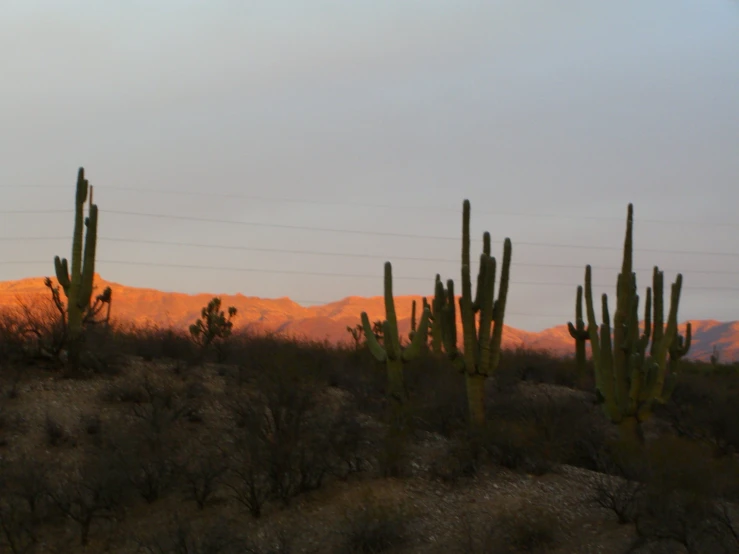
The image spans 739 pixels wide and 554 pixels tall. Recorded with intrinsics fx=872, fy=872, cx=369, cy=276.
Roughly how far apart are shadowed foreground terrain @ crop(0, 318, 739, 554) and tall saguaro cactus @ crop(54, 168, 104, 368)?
58cm

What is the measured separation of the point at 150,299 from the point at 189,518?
114 meters

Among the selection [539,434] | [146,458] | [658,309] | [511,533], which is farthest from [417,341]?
[511,533]

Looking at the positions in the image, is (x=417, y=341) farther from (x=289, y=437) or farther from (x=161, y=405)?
(x=161, y=405)

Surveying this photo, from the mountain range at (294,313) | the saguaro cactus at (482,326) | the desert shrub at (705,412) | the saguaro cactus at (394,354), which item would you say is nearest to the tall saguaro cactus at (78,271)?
the saguaro cactus at (394,354)

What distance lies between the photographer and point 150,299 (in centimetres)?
12344

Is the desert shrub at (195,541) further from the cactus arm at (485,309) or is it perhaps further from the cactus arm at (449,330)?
the cactus arm at (449,330)

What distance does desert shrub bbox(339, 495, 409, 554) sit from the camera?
1231 cm

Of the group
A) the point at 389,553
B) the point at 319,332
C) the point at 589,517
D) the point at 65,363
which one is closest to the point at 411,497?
the point at 389,553

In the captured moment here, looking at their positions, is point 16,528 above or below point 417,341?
below

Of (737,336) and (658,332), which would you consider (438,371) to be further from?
(737,336)

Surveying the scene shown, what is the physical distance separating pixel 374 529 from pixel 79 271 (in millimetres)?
11544

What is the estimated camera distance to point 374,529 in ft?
41.0

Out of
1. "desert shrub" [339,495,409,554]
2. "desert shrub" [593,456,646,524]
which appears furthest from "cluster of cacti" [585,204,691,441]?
"desert shrub" [339,495,409,554]

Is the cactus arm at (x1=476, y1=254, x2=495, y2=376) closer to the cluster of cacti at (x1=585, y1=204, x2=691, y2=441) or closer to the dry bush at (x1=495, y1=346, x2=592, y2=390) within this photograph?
the cluster of cacti at (x1=585, y1=204, x2=691, y2=441)
